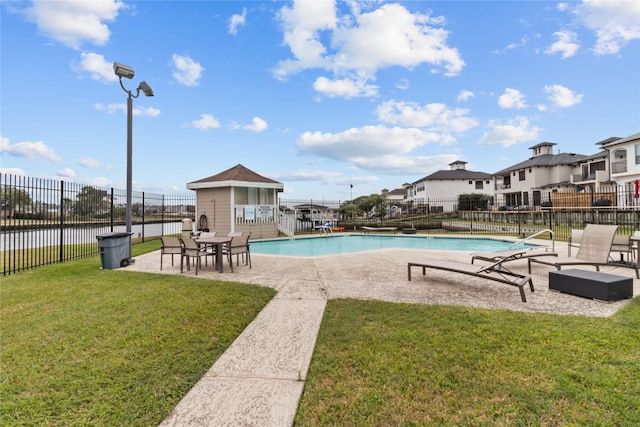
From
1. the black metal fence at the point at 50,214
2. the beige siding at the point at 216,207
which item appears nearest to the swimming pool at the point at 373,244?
the beige siding at the point at 216,207

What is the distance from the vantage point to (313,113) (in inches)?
748

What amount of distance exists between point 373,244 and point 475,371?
1253 centimetres

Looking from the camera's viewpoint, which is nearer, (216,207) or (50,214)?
(50,214)

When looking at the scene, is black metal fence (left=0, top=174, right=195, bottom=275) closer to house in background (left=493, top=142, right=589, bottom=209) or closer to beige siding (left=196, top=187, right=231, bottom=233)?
beige siding (left=196, top=187, right=231, bottom=233)

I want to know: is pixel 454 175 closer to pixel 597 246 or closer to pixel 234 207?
pixel 234 207

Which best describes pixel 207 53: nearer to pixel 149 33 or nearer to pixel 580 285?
pixel 149 33

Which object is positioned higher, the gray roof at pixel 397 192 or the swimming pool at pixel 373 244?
the gray roof at pixel 397 192

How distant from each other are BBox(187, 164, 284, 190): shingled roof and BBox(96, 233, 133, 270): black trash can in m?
8.16

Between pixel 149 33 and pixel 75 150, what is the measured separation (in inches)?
202

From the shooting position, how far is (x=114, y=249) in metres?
7.49

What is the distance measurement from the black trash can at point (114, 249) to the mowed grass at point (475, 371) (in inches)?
258

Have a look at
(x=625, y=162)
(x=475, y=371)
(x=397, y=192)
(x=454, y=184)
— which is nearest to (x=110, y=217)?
(x=475, y=371)

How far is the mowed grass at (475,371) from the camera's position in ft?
6.72

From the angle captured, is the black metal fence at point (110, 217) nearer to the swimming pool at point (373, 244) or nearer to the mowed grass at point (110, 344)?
the swimming pool at point (373, 244)
